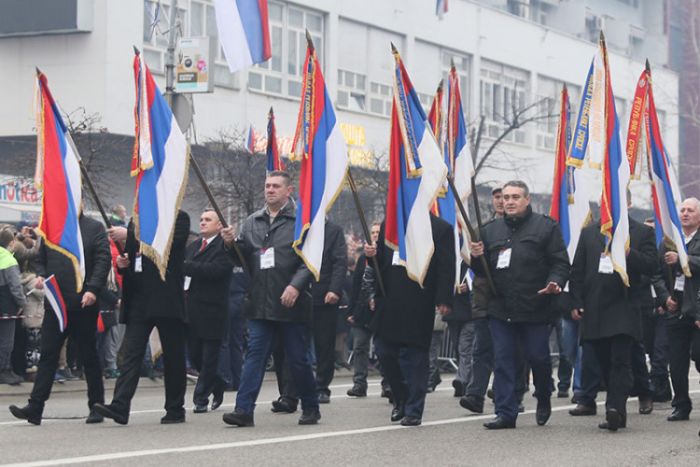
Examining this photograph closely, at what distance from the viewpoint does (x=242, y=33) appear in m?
17.6

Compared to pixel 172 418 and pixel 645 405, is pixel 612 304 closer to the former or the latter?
pixel 645 405

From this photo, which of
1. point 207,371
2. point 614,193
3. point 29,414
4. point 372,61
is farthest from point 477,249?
point 372,61

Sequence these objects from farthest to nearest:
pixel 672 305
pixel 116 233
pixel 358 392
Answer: pixel 358 392, pixel 672 305, pixel 116 233

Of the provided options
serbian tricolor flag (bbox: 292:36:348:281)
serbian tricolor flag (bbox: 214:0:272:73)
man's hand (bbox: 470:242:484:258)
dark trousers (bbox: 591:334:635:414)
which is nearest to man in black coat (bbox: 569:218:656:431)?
dark trousers (bbox: 591:334:635:414)

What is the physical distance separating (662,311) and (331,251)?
3.21 m

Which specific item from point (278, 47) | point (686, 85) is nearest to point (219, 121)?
point (278, 47)

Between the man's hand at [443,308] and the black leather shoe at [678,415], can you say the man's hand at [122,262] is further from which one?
the black leather shoe at [678,415]

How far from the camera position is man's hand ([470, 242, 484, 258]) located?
1209cm

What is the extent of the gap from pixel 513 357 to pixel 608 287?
93cm

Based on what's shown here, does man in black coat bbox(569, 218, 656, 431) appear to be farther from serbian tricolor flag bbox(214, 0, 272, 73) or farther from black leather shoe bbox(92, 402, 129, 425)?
serbian tricolor flag bbox(214, 0, 272, 73)

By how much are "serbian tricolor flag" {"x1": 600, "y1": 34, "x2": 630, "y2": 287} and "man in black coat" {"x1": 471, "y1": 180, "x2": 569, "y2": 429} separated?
0.38 meters

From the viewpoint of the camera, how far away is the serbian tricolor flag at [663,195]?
12930 millimetres

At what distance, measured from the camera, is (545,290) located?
39.3 feet

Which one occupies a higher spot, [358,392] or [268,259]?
[268,259]
